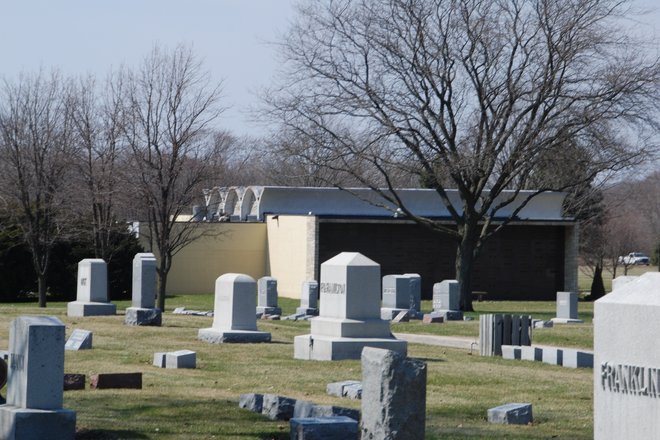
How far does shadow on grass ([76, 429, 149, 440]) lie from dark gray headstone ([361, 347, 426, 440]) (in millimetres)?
2892

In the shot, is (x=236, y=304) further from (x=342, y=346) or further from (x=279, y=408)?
(x=279, y=408)

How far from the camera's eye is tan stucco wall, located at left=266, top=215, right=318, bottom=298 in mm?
47031

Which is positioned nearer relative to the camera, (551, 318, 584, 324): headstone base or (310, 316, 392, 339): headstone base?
(310, 316, 392, 339): headstone base

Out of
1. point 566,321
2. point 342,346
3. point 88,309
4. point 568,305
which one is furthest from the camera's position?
point 568,305

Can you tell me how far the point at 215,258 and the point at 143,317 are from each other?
25095 millimetres

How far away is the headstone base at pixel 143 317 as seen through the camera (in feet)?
87.4

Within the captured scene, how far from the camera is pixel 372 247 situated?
4934cm

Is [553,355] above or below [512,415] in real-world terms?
above

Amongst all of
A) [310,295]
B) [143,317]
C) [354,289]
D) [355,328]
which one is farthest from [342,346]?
[310,295]

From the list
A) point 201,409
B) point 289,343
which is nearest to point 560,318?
point 289,343

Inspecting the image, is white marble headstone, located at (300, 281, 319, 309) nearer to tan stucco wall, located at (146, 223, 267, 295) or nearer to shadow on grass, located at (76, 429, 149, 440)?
tan stucco wall, located at (146, 223, 267, 295)

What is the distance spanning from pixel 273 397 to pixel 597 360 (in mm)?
5914

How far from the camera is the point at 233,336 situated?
22.7 meters

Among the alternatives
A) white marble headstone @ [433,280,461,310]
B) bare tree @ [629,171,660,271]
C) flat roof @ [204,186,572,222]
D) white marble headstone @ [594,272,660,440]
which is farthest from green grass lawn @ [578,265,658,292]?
white marble headstone @ [594,272,660,440]
